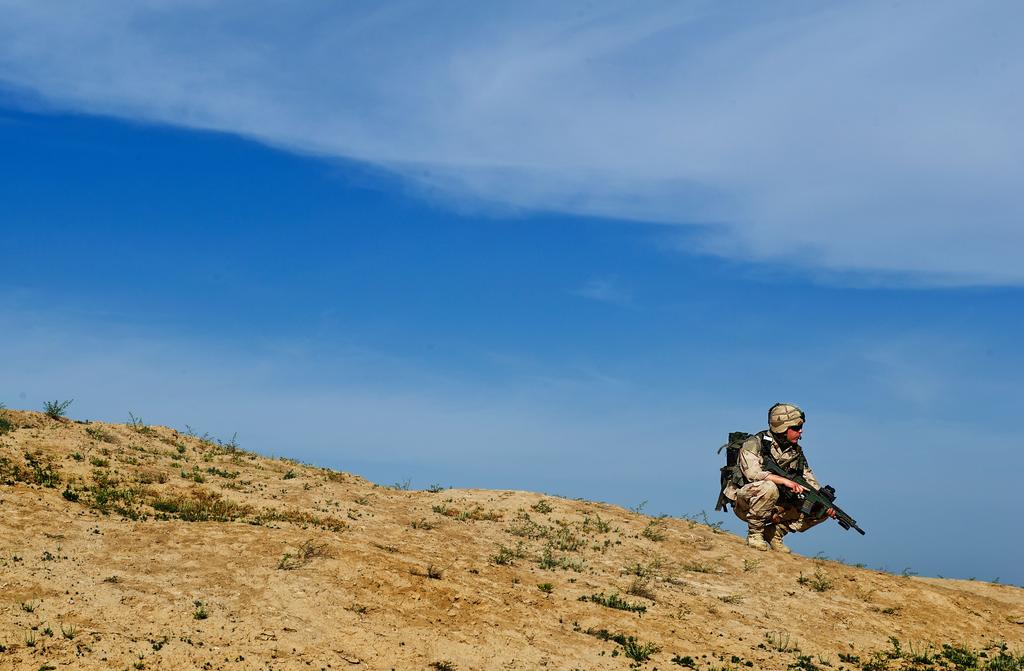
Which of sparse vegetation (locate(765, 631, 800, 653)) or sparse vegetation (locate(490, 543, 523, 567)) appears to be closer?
sparse vegetation (locate(765, 631, 800, 653))

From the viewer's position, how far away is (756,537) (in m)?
19.4

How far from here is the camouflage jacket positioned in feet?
62.4

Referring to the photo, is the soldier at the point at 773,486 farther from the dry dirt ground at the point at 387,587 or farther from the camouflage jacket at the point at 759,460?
the dry dirt ground at the point at 387,587

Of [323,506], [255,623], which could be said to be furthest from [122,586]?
[323,506]

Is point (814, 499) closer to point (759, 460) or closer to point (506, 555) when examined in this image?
point (759, 460)

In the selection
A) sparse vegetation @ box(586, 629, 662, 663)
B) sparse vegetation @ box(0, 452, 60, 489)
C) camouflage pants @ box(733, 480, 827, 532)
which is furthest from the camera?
camouflage pants @ box(733, 480, 827, 532)

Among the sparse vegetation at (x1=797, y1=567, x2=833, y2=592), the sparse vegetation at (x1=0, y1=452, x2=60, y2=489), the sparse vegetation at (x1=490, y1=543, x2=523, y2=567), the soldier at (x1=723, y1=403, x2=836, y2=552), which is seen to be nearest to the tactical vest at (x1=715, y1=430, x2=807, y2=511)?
the soldier at (x1=723, y1=403, x2=836, y2=552)

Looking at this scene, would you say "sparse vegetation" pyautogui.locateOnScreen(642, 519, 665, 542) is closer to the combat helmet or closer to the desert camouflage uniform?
the desert camouflage uniform

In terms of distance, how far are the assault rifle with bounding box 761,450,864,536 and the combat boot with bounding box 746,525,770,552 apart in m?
0.96

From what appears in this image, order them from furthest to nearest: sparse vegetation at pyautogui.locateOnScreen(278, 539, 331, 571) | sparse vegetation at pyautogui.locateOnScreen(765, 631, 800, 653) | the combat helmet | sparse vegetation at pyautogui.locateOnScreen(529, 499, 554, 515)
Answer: sparse vegetation at pyautogui.locateOnScreen(529, 499, 554, 515) → the combat helmet → sparse vegetation at pyautogui.locateOnScreen(765, 631, 800, 653) → sparse vegetation at pyautogui.locateOnScreen(278, 539, 331, 571)

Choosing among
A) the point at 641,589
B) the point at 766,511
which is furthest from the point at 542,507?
the point at 641,589

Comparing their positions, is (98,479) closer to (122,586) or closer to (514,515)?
(122,586)

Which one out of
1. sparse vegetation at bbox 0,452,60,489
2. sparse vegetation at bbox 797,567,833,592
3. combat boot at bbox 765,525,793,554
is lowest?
sparse vegetation at bbox 0,452,60,489

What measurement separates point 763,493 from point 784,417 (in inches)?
65.2
